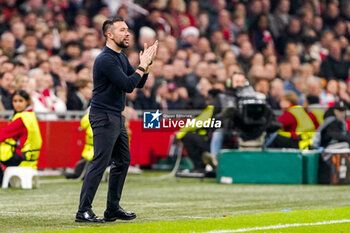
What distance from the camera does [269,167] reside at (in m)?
17.5

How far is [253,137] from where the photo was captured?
17.8 meters

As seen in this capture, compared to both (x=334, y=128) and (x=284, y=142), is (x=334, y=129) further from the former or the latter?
(x=284, y=142)

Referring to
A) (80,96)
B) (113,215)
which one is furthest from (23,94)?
(113,215)

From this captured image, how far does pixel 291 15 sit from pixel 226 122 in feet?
35.5

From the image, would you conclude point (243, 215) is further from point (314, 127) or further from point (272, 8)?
point (272, 8)

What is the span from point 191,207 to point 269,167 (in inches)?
202

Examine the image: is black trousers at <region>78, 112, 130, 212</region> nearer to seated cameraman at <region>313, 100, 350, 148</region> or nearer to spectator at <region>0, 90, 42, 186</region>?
spectator at <region>0, 90, 42, 186</region>

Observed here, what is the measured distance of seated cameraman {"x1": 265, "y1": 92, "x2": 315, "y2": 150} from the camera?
60.0ft

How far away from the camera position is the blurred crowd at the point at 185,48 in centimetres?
1927

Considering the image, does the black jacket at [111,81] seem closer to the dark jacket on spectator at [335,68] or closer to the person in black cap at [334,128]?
the person in black cap at [334,128]

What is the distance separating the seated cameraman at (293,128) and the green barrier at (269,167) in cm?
93

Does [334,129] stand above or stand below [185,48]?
below

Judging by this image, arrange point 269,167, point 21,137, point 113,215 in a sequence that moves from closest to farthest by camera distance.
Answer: point 113,215, point 21,137, point 269,167

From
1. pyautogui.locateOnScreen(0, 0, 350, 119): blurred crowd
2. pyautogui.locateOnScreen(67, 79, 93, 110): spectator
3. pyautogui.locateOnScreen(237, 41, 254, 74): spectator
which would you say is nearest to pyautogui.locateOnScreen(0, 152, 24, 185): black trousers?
pyautogui.locateOnScreen(0, 0, 350, 119): blurred crowd
